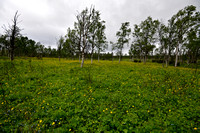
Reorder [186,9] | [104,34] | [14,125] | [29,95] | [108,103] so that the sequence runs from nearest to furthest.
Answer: [14,125] < [108,103] < [29,95] < [186,9] < [104,34]

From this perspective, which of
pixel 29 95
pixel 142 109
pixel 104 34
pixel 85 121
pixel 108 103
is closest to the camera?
pixel 85 121

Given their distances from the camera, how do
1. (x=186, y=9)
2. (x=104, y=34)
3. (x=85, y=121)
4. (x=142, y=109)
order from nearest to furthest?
(x=85, y=121)
(x=142, y=109)
(x=186, y=9)
(x=104, y=34)

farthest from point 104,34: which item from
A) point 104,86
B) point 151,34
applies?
point 104,86

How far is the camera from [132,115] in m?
3.80

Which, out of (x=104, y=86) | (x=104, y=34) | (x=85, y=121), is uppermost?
(x=104, y=34)

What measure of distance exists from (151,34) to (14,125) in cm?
4522

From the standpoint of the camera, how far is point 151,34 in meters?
35.2

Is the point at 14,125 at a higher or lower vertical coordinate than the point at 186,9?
lower

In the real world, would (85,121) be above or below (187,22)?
below

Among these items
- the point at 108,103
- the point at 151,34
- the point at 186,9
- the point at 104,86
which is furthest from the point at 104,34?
the point at 108,103

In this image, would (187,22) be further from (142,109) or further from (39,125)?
(39,125)

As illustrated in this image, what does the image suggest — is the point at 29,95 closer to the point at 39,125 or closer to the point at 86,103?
the point at 39,125

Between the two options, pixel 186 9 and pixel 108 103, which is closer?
pixel 108 103

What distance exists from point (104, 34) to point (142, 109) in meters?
35.1
